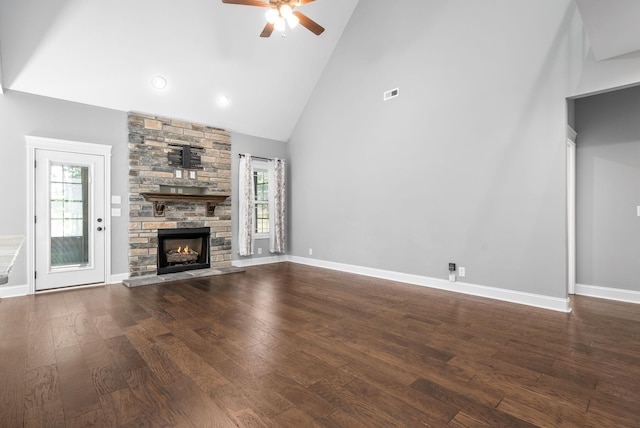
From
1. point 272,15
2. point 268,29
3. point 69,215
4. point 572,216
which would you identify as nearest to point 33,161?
point 69,215

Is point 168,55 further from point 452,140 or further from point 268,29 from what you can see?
point 452,140

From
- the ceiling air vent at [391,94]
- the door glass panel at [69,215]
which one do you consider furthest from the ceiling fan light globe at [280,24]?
the door glass panel at [69,215]

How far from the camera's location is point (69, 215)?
4883mm

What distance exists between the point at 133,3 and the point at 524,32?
509 cm

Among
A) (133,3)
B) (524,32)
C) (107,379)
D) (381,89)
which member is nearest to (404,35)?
(381,89)

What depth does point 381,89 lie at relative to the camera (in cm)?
549

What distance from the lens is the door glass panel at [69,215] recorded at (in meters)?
4.75

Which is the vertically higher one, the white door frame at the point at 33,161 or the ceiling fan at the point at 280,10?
the ceiling fan at the point at 280,10

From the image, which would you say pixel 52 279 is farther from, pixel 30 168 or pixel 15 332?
pixel 15 332

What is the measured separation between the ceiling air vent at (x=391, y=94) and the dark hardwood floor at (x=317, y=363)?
3.39 meters

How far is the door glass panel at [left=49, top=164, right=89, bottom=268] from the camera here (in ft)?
15.6

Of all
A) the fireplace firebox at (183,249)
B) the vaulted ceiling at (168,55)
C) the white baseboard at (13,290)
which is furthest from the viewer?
the fireplace firebox at (183,249)

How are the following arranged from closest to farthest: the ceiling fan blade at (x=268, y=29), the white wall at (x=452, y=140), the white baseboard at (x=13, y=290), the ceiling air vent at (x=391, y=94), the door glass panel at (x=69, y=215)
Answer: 1. the white wall at (x=452, y=140)
2. the ceiling fan blade at (x=268, y=29)
3. the white baseboard at (x=13, y=290)
4. the door glass panel at (x=69, y=215)
5. the ceiling air vent at (x=391, y=94)

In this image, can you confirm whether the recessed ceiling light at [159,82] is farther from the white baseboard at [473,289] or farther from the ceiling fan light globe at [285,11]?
the white baseboard at [473,289]
